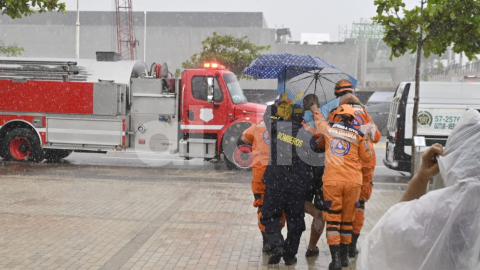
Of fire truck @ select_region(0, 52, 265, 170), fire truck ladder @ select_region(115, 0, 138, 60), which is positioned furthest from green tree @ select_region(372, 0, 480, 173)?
fire truck ladder @ select_region(115, 0, 138, 60)

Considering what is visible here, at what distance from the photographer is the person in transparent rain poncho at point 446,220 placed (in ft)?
8.19

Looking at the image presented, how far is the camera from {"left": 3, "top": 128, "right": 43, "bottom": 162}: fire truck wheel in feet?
45.7

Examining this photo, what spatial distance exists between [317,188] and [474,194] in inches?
137

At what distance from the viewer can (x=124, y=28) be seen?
43438 mm

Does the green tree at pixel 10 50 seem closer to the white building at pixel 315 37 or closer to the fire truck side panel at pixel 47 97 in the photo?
the fire truck side panel at pixel 47 97

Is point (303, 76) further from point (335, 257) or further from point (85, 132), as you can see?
point (85, 132)

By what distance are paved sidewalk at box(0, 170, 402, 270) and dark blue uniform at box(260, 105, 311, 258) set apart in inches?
13.8

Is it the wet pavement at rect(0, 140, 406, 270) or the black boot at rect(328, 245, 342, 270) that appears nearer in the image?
the black boot at rect(328, 245, 342, 270)

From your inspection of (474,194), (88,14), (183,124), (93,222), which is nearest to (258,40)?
(88,14)

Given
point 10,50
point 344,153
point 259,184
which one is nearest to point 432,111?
point 259,184

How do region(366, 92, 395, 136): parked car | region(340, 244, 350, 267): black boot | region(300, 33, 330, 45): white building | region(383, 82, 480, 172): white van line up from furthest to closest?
1. region(300, 33, 330, 45): white building
2. region(366, 92, 395, 136): parked car
3. region(383, 82, 480, 172): white van
4. region(340, 244, 350, 267): black boot

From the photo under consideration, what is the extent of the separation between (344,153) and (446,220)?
2.86 metres

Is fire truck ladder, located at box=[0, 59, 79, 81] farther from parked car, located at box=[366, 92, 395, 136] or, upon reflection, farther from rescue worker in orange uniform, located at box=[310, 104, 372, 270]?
parked car, located at box=[366, 92, 395, 136]

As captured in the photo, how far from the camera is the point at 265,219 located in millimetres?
5777
